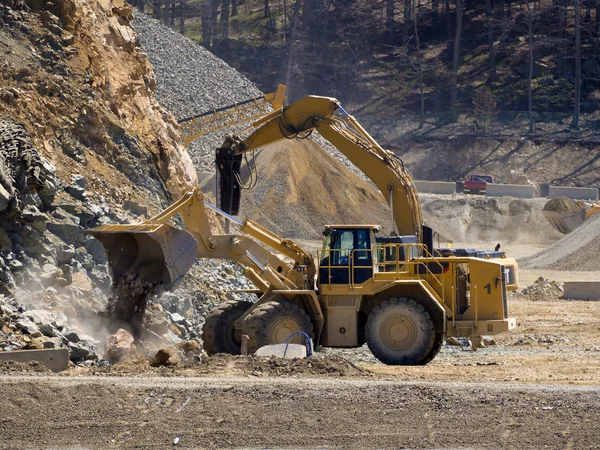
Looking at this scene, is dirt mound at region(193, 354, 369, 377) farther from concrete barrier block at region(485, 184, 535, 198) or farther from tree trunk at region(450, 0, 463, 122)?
tree trunk at region(450, 0, 463, 122)

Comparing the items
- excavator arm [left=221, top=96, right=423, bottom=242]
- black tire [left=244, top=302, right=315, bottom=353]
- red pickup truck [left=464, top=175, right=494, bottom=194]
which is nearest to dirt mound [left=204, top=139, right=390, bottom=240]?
red pickup truck [left=464, top=175, right=494, bottom=194]

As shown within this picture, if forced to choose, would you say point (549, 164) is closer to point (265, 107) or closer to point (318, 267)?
point (265, 107)

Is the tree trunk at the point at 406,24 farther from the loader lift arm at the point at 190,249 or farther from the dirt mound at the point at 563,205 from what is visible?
the loader lift arm at the point at 190,249

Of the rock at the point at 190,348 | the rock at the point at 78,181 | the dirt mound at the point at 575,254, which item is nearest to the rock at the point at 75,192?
the rock at the point at 78,181

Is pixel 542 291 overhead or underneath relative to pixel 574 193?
underneath

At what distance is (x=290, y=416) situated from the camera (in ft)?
32.7

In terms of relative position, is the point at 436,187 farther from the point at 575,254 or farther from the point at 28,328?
the point at 28,328

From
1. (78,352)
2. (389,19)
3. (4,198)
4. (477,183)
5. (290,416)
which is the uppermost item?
(389,19)

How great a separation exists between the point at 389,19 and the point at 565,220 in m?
32.9

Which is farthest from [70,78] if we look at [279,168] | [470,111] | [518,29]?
[518,29]

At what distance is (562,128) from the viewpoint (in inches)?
2505

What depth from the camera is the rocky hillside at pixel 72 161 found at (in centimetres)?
1581

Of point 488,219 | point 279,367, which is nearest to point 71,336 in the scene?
point 279,367

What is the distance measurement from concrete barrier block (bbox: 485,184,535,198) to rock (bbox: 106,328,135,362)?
41.6 metres
